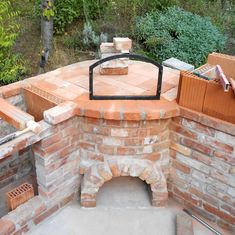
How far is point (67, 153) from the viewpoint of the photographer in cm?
405

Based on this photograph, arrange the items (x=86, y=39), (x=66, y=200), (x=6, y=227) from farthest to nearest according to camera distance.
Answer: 1. (x=86, y=39)
2. (x=66, y=200)
3. (x=6, y=227)

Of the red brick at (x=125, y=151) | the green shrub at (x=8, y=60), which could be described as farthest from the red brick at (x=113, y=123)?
the green shrub at (x=8, y=60)

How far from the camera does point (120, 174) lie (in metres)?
4.15

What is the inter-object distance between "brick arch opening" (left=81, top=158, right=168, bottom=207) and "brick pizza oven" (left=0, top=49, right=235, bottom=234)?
0.01m

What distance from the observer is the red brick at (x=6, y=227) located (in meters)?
3.67

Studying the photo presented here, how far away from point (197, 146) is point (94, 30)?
4329 mm

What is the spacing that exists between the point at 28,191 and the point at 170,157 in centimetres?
183

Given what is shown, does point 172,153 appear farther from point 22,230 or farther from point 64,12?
point 64,12

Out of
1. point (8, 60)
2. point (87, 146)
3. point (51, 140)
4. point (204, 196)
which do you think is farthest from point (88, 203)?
point (8, 60)

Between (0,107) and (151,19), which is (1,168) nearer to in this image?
(0,107)

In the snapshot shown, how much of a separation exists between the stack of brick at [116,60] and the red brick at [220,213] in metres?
2.13

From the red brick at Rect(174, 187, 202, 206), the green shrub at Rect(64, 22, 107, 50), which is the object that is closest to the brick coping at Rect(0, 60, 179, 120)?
the red brick at Rect(174, 187, 202, 206)

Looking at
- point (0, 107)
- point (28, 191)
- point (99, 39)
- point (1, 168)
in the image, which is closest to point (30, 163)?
point (1, 168)

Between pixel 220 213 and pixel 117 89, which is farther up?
pixel 117 89
